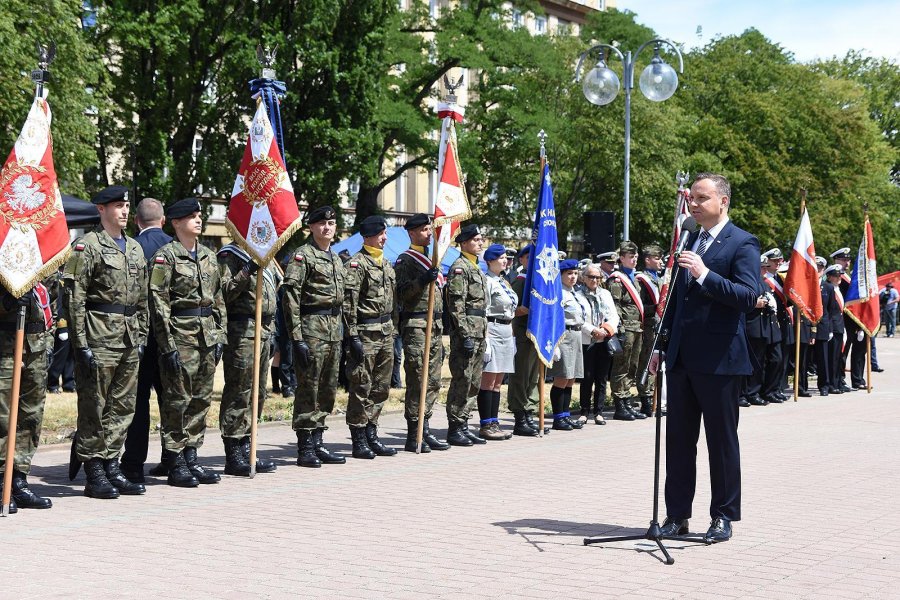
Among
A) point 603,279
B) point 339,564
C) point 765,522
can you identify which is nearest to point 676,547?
point 765,522

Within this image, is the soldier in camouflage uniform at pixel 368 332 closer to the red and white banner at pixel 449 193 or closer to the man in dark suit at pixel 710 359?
the red and white banner at pixel 449 193

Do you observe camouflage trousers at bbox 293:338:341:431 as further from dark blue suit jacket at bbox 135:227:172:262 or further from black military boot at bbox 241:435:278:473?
dark blue suit jacket at bbox 135:227:172:262

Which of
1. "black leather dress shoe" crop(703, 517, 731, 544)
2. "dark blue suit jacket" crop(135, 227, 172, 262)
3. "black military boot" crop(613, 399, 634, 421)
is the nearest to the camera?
"black leather dress shoe" crop(703, 517, 731, 544)

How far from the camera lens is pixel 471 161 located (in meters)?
41.8

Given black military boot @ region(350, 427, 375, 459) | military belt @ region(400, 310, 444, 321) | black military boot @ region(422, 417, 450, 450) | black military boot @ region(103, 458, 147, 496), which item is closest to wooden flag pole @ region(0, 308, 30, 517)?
black military boot @ region(103, 458, 147, 496)

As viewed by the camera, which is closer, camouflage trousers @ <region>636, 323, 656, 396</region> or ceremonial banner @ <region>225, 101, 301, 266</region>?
ceremonial banner @ <region>225, 101, 301, 266</region>

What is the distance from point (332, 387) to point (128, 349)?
2.25 m

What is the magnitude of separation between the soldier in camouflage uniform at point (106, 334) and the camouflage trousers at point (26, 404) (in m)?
0.32

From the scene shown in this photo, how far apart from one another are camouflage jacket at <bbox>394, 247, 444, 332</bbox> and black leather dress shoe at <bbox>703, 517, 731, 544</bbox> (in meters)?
4.54

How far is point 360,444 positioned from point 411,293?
1.48m

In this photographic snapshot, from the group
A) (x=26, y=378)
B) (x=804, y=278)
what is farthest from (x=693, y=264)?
(x=804, y=278)

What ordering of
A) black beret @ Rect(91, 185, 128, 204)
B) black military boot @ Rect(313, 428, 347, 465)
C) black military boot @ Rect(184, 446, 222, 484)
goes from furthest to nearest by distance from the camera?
black military boot @ Rect(313, 428, 347, 465), black military boot @ Rect(184, 446, 222, 484), black beret @ Rect(91, 185, 128, 204)

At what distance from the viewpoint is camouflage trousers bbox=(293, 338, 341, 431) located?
33.9 feet

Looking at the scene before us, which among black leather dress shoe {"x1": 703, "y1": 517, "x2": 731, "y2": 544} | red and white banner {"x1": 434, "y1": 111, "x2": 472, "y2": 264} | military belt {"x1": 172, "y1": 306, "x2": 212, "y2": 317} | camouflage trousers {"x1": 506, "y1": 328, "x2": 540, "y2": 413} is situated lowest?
black leather dress shoe {"x1": 703, "y1": 517, "x2": 731, "y2": 544}
